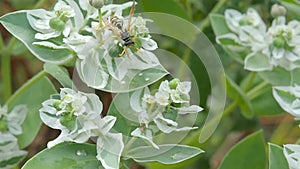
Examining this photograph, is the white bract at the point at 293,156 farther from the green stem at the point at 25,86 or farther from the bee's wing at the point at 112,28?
the green stem at the point at 25,86

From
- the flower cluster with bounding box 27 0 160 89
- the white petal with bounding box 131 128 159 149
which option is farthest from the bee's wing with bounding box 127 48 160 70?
the white petal with bounding box 131 128 159 149

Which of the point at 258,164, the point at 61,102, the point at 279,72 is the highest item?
the point at 61,102

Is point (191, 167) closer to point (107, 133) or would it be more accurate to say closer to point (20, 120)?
point (20, 120)

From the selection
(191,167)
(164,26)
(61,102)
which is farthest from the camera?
(191,167)

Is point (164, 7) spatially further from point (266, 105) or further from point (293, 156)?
point (293, 156)

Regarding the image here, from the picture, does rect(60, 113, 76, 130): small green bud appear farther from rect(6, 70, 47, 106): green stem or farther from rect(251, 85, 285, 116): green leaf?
rect(251, 85, 285, 116): green leaf

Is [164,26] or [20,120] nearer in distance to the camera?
[20,120]

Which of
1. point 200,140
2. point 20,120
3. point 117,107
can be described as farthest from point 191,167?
point 117,107
